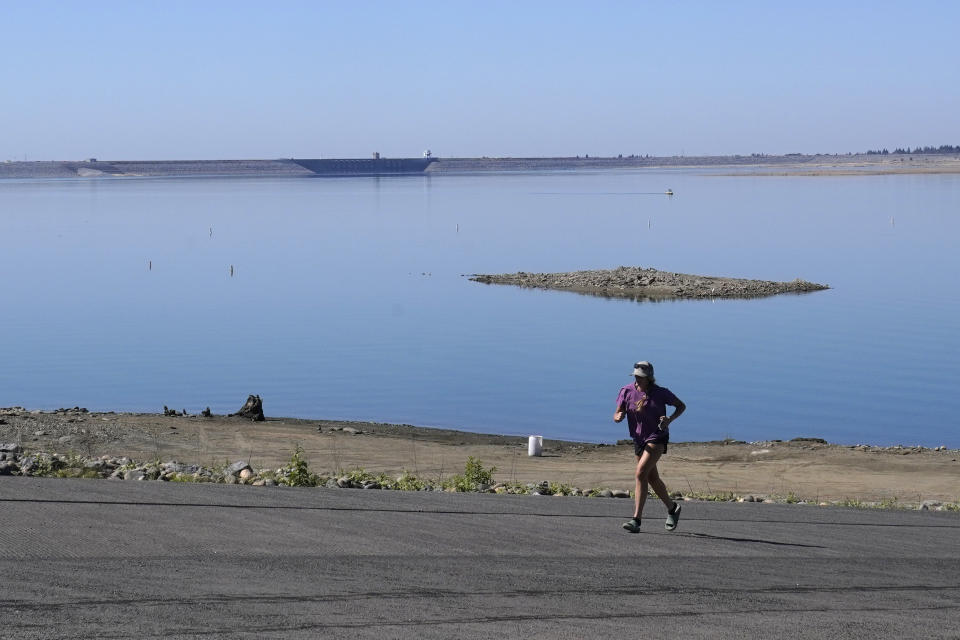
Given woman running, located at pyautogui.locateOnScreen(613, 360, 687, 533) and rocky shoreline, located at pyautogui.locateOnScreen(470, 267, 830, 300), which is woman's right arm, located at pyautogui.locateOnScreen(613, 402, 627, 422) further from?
rocky shoreline, located at pyautogui.locateOnScreen(470, 267, 830, 300)

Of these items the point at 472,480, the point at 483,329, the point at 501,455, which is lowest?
the point at 501,455

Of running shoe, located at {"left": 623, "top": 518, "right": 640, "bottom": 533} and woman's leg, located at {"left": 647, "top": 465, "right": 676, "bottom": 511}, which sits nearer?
woman's leg, located at {"left": 647, "top": 465, "right": 676, "bottom": 511}

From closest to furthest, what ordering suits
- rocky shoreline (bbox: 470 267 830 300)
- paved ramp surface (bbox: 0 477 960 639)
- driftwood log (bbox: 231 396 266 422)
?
paved ramp surface (bbox: 0 477 960 639)
driftwood log (bbox: 231 396 266 422)
rocky shoreline (bbox: 470 267 830 300)

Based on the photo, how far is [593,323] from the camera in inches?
2020

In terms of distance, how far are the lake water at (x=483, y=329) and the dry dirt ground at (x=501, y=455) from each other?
8.17 feet

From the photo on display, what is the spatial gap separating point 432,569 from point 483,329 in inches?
1467

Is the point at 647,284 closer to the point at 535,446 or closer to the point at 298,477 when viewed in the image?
the point at 535,446

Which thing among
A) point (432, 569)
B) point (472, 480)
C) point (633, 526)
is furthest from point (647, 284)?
point (432, 569)

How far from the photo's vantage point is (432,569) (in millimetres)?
11992

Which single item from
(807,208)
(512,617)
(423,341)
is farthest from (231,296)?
(807,208)

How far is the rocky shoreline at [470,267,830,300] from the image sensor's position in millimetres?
61344

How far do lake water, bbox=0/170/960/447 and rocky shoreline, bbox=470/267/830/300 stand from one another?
2000 millimetres

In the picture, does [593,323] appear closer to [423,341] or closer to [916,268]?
[423,341]

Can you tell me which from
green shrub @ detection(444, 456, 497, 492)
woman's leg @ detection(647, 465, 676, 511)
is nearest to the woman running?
woman's leg @ detection(647, 465, 676, 511)
